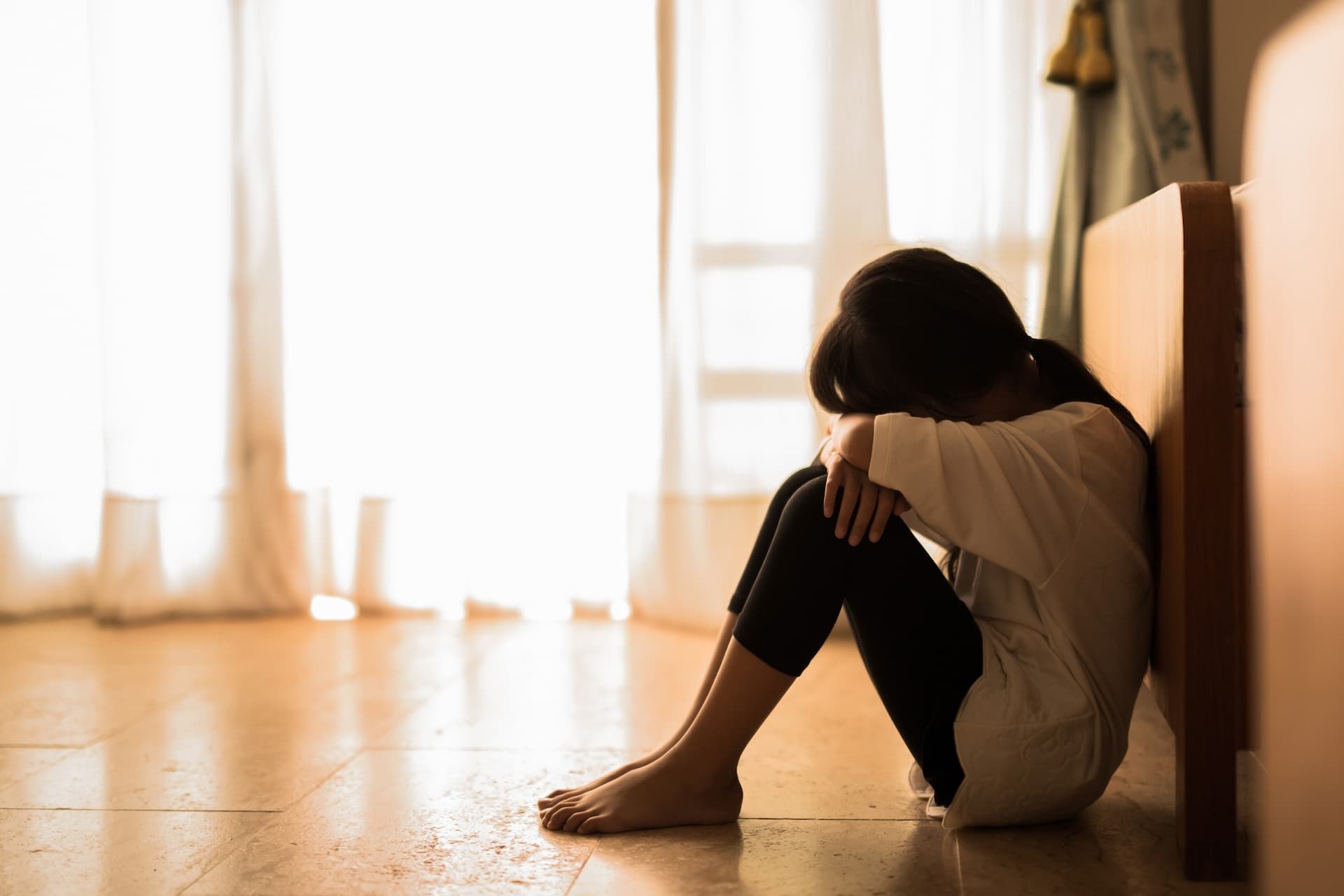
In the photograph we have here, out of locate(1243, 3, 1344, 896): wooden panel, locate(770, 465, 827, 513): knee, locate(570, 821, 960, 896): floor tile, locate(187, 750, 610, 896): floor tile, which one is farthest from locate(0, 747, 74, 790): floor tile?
locate(1243, 3, 1344, 896): wooden panel

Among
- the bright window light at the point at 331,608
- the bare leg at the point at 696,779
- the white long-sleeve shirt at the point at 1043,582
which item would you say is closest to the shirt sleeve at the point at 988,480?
the white long-sleeve shirt at the point at 1043,582

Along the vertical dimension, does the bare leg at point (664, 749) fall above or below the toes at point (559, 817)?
above

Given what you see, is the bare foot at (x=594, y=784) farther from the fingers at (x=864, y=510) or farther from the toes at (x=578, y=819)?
the fingers at (x=864, y=510)

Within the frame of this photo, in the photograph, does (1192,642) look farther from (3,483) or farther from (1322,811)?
(3,483)

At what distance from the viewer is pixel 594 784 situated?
1.40m

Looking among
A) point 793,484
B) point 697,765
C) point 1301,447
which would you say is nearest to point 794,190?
point 793,484

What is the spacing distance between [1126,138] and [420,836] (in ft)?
5.38

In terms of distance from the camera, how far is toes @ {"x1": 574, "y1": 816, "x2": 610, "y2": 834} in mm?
1312

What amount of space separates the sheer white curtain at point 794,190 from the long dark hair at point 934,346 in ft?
3.39

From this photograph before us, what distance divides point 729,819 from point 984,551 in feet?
1.41

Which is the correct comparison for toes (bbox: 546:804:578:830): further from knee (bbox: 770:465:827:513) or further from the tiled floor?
knee (bbox: 770:465:827:513)

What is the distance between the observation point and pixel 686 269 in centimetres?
240

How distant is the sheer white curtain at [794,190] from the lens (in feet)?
7.54

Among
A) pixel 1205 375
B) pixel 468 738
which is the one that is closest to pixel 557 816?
pixel 468 738
